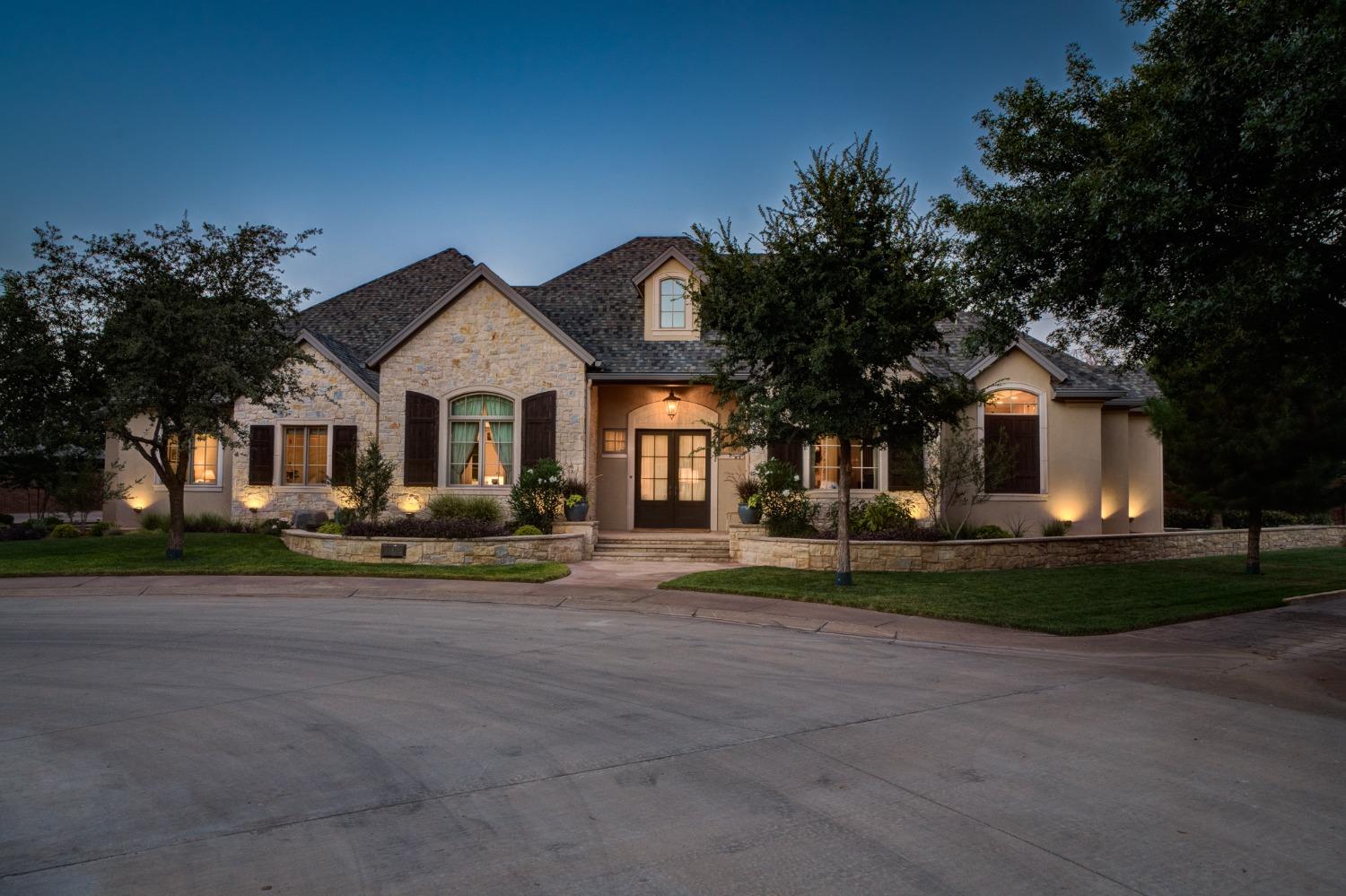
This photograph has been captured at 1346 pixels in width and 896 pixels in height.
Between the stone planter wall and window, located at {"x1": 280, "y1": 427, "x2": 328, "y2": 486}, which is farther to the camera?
window, located at {"x1": 280, "y1": 427, "x2": 328, "y2": 486}

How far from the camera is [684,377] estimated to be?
19.5 metres

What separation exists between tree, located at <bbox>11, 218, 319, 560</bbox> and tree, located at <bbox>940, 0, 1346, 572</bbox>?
41.1ft

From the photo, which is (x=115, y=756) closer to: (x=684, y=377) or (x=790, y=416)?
(x=790, y=416)

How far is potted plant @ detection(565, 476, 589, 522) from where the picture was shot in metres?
18.5

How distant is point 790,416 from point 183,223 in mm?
11629

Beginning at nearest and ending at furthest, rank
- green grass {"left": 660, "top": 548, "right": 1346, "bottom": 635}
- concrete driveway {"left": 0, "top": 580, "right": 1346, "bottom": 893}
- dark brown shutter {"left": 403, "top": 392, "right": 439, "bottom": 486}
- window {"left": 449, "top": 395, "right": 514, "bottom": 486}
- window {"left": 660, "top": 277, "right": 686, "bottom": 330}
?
concrete driveway {"left": 0, "top": 580, "right": 1346, "bottom": 893}, green grass {"left": 660, "top": 548, "right": 1346, "bottom": 635}, dark brown shutter {"left": 403, "top": 392, "right": 439, "bottom": 486}, window {"left": 449, "top": 395, "right": 514, "bottom": 486}, window {"left": 660, "top": 277, "right": 686, "bottom": 330}

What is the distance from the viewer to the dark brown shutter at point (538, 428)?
19453mm

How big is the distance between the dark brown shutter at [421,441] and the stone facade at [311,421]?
152cm

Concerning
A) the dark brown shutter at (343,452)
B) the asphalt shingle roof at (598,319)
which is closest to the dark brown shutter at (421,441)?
the dark brown shutter at (343,452)

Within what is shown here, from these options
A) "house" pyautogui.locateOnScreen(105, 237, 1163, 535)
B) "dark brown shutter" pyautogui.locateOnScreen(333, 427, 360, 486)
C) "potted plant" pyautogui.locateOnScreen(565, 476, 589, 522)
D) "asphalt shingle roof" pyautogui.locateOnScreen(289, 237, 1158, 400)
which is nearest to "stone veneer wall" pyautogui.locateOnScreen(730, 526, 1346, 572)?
"house" pyautogui.locateOnScreen(105, 237, 1163, 535)

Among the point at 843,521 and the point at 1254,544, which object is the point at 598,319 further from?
the point at 1254,544

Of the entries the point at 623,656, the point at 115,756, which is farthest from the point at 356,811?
the point at 623,656

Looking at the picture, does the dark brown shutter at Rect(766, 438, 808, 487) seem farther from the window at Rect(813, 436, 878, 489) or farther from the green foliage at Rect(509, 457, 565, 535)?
the green foliage at Rect(509, 457, 565, 535)

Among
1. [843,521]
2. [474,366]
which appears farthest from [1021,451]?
[474,366]
